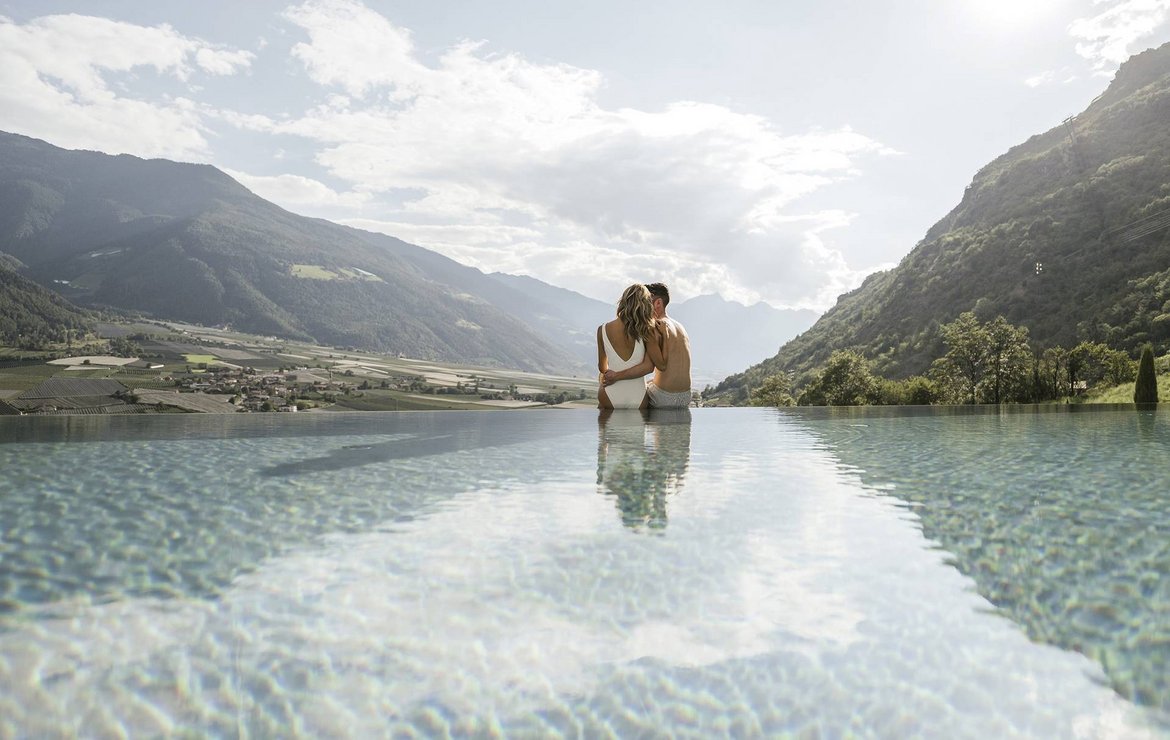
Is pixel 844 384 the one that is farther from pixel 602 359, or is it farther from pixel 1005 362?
pixel 602 359

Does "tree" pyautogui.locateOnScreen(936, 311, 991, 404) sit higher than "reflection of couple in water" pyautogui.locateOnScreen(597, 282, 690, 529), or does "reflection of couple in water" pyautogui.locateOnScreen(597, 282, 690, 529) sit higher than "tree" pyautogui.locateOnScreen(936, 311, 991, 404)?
"tree" pyautogui.locateOnScreen(936, 311, 991, 404)

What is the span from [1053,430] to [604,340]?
813cm

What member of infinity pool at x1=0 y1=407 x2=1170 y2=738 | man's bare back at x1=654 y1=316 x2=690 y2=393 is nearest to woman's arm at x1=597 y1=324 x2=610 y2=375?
man's bare back at x1=654 y1=316 x2=690 y2=393

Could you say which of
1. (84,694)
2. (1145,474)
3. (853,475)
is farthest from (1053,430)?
(84,694)

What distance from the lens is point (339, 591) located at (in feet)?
9.47

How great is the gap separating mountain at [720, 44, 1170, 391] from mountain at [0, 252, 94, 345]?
331 ft

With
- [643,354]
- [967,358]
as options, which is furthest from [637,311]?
[967,358]

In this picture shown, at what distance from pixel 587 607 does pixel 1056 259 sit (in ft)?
379

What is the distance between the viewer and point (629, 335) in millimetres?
12188

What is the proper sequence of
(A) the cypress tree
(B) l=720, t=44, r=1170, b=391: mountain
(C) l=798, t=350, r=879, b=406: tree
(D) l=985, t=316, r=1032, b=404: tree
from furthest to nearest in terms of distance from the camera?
(B) l=720, t=44, r=1170, b=391: mountain
(D) l=985, t=316, r=1032, b=404: tree
(C) l=798, t=350, r=879, b=406: tree
(A) the cypress tree

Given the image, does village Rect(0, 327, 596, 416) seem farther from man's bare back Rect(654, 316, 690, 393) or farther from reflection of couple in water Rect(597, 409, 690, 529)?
reflection of couple in water Rect(597, 409, 690, 529)

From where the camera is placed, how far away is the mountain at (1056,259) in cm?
8350

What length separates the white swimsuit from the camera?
1250 centimetres

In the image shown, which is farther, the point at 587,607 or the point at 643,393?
the point at 643,393
